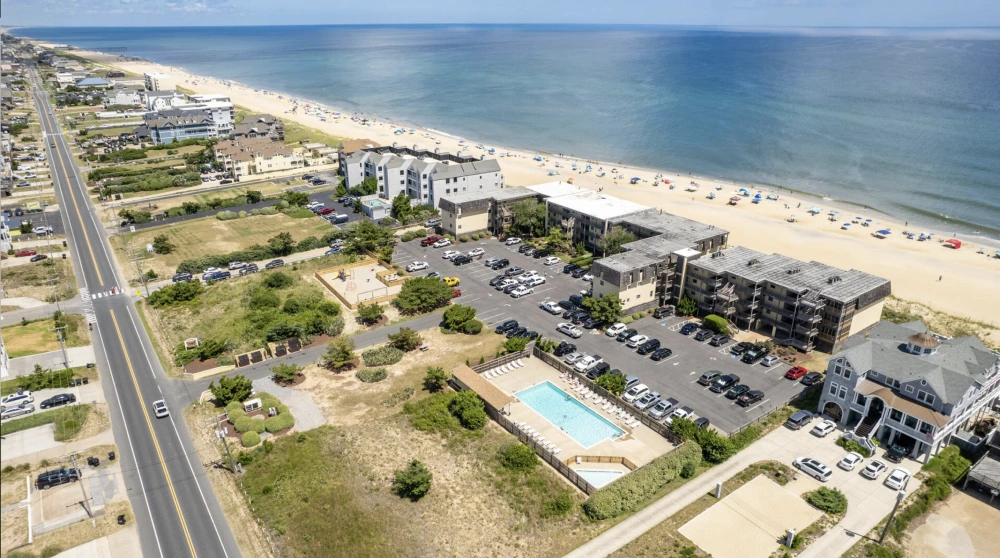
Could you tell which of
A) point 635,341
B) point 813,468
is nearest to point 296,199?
point 635,341

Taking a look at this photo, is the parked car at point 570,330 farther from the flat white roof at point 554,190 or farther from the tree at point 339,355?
the flat white roof at point 554,190

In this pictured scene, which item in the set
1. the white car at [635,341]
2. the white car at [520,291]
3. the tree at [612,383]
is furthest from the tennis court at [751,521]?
the white car at [520,291]

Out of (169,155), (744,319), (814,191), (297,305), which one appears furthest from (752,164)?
(169,155)

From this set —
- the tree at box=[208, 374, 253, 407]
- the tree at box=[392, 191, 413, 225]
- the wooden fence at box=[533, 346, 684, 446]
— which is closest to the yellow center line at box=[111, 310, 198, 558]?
the tree at box=[208, 374, 253, 407]

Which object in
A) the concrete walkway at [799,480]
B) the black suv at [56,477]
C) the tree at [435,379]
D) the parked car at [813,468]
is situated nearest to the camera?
the concrete walkway at [799,480]

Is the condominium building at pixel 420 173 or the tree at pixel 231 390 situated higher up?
the condominium building at pixel 420 173
